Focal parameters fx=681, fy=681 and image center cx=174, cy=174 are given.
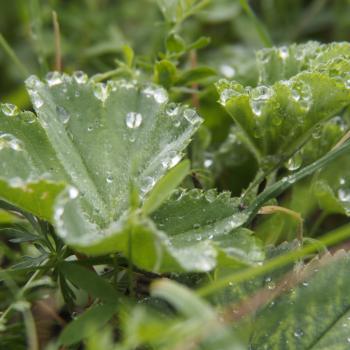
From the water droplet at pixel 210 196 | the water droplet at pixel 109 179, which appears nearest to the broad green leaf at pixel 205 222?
the water droplet at pixel 210 196

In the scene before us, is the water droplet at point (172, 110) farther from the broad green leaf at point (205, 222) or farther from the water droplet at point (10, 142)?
the water droplet at point (10, 142)

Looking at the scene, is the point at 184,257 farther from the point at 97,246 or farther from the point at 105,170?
the point at 105,170

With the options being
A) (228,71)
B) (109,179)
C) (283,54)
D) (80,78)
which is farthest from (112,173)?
(228,71)

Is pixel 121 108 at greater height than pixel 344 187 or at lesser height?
greater

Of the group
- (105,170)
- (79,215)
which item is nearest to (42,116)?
(105,170)

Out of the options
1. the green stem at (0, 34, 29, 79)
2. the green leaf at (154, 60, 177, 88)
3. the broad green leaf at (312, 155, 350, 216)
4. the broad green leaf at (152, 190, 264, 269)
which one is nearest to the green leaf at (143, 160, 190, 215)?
the broad green leaf at (152, 190, 264, 269)

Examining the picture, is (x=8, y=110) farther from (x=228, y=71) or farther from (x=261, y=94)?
(x=228, y=71)
